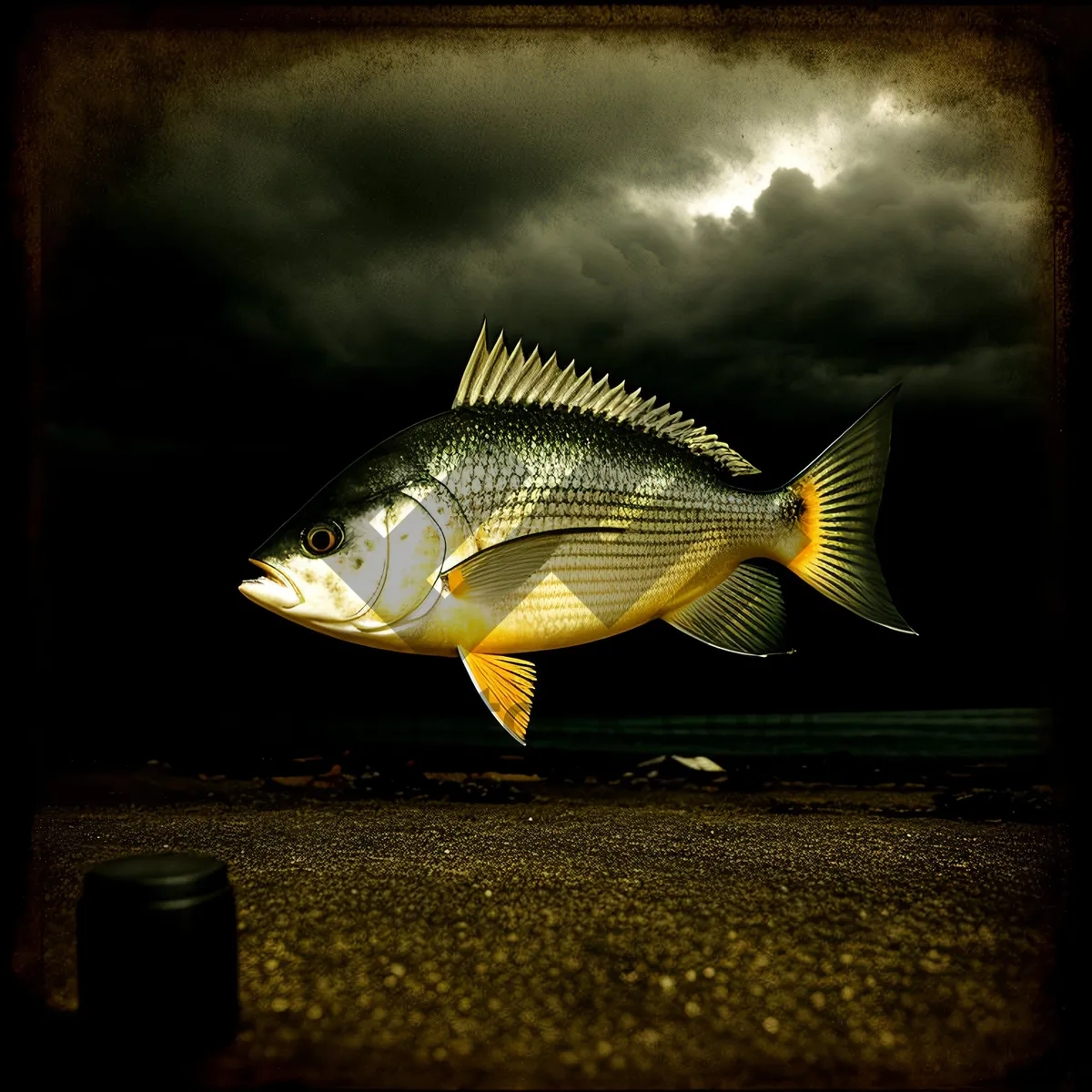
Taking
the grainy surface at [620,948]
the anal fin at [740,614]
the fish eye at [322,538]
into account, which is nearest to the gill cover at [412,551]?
the fish eye at [322,538]

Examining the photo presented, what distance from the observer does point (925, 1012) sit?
2070 mm

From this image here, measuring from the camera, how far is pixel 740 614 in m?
3.57

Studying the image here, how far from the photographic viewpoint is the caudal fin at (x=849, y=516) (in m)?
3.33

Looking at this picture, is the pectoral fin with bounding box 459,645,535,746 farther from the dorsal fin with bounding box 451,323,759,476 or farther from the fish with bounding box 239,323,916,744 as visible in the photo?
the dorsal fin with bounding box 451,323,759,476

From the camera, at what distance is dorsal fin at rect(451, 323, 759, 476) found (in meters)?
3.31

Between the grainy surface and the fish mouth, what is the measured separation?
Result: 878 mm

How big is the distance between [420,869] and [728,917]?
1.01m

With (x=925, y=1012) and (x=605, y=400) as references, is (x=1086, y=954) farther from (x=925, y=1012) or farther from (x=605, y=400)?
(x=605, y=400)

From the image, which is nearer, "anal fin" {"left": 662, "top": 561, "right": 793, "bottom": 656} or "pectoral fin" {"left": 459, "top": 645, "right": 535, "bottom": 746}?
"pectoral fin" {"left": 459, "top": 645, "right": 535, "bottom": 746}

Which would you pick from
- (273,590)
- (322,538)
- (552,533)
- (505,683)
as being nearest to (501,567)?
(552,533)

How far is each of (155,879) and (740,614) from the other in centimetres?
238

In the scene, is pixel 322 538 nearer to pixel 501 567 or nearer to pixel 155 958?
pixel 501 567

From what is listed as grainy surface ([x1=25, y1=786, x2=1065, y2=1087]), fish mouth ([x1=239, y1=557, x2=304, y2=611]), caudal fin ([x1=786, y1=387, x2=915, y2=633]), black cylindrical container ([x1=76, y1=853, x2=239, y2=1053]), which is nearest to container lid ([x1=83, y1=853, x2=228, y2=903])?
black cylindrical container ([x1=76, y1=853, x2=239, y2=1053])

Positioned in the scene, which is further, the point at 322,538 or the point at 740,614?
the point at 740,614
